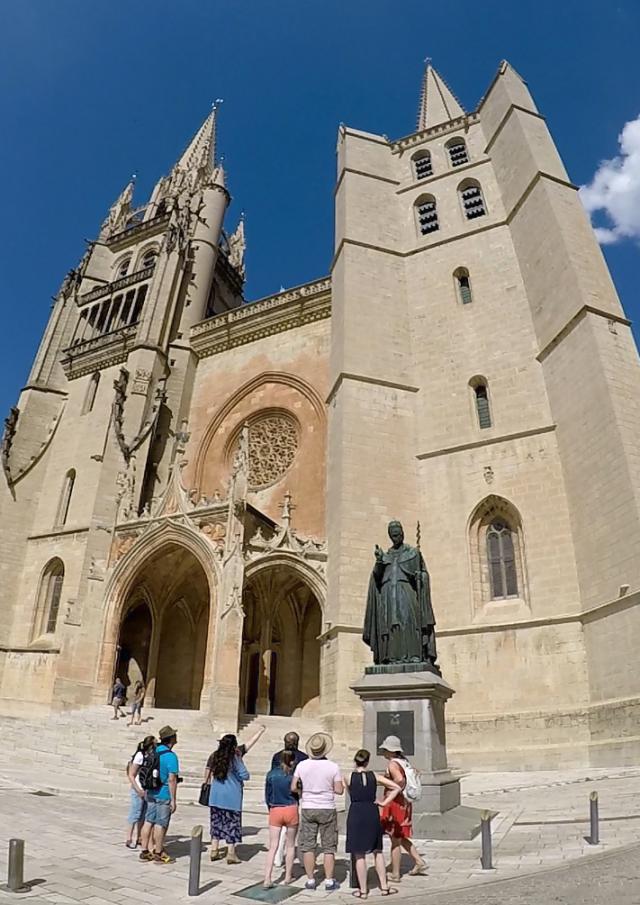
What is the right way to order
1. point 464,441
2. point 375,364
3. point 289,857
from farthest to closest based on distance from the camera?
point 375,364
point 464,441
point 289,857

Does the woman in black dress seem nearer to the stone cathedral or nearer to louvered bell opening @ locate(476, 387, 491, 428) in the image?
the stone cathedral

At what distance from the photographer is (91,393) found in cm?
2197

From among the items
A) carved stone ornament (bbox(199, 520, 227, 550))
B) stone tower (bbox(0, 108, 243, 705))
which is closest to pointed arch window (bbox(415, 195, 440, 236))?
stone tower (bbox(0, 108, 243, 705))

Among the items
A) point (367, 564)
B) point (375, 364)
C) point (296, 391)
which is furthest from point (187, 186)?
point (367, 564)

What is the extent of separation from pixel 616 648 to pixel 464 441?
6.16 metres

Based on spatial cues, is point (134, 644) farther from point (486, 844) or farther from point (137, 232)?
point (137, 232)

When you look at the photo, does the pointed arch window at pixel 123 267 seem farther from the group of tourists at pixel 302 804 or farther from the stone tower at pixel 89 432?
the group of tourists at pixel 302 804

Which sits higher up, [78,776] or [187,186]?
[187,186]

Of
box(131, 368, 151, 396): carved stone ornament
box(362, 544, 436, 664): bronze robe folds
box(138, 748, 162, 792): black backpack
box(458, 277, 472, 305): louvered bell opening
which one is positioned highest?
box(458, 277, 472, 305): louvered bell opening

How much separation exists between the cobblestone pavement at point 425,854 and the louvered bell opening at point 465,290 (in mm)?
13483

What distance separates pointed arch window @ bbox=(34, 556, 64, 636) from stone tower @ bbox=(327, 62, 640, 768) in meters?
9.07

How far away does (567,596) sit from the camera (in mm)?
12773

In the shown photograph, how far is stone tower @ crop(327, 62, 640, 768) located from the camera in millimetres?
12055

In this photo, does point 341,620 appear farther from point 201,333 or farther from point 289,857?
point 201,333
